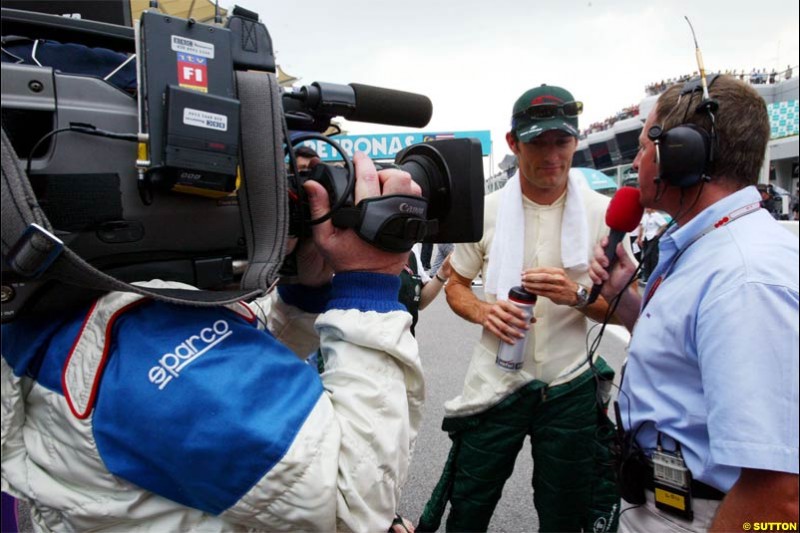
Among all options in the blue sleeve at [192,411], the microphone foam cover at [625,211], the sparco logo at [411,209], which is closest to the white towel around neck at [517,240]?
the microphone foam cover at [625,211]

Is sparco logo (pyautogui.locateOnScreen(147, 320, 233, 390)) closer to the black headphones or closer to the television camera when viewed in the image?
the television camera

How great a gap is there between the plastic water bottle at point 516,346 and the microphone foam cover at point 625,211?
14.6 inches

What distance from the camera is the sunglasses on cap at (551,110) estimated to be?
2.01 meters

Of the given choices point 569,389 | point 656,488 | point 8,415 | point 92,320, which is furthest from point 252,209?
point 569,389

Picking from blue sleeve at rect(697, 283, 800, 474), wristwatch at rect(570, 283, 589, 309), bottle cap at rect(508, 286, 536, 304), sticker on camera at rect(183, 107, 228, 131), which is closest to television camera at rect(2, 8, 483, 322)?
sticker on camera at rect(183, 107, 228, 131)

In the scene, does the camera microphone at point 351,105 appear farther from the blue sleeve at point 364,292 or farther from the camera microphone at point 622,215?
the camera microphone at point 622,215

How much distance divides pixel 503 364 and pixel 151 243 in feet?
4.57

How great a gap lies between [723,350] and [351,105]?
889 mm

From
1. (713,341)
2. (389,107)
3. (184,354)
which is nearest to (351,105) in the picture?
(389,107)

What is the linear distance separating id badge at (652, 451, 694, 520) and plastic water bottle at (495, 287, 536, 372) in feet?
1.97

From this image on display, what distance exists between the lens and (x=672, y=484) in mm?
1266

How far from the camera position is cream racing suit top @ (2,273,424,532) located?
2.18 ft

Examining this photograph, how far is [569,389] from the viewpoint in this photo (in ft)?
6.33

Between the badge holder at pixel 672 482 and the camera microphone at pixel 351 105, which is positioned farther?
the badge holder at pixel 672 482
